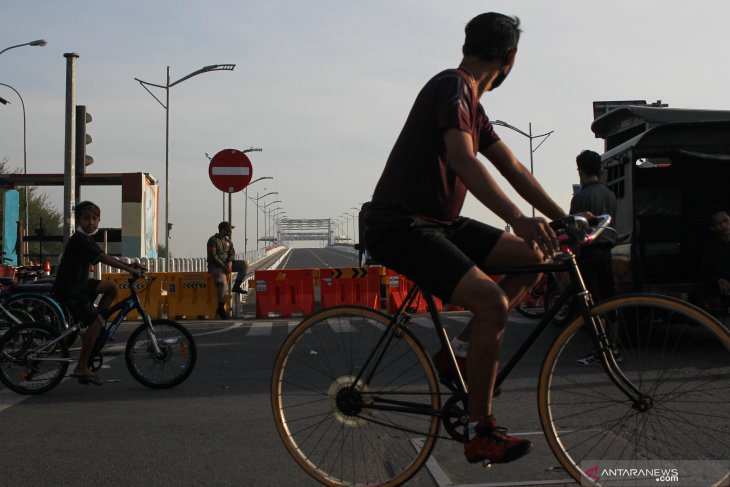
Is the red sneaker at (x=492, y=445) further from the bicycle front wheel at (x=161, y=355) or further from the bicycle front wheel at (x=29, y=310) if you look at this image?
the bicycle front wheel at (x=29, y=310)

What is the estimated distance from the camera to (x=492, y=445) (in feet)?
11.3

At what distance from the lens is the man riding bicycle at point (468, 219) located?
3.47 m

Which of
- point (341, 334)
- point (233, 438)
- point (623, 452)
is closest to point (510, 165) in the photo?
point (341, 334)

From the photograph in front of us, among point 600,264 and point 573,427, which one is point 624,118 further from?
point 573,427

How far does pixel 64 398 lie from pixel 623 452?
5.32m

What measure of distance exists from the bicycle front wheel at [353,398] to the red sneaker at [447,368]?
77mm

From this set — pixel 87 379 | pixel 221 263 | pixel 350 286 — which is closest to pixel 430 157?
pixel 87 379

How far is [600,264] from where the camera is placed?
8203mm

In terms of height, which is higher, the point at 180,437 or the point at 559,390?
the point at 559,390

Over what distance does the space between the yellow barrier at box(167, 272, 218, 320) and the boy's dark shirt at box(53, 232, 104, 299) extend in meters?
9.65

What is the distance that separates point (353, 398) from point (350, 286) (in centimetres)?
1499

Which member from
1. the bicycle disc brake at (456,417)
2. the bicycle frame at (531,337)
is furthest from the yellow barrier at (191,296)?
the bicycle disc brake at (456,417)

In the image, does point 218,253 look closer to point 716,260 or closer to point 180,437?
point 716,260

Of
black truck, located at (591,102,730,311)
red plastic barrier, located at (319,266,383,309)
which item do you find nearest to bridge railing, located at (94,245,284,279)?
red plastic barrier, located at (319,266,383,309)
